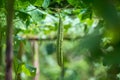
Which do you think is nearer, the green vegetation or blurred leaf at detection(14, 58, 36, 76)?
the green vegetation

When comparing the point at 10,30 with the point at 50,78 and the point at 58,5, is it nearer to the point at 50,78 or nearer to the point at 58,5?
the point at 58,5

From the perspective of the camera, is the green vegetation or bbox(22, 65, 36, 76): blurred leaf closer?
the green vegetation

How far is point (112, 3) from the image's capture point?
506 millimetres

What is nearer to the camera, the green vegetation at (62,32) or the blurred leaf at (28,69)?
the green vegetation at (62,32)

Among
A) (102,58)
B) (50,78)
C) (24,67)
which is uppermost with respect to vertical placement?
(102,58)

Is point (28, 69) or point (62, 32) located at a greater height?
point (62, 32)

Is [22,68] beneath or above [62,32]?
beneath

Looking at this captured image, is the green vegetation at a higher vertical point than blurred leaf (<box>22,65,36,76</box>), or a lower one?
higher

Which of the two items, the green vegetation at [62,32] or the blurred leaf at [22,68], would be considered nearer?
the green vegetation at [62,32]

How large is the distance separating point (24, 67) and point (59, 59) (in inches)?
9.9

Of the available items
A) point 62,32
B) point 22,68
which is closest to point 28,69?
point 22,68

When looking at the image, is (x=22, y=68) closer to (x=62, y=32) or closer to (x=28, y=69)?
(x=28, y=69)

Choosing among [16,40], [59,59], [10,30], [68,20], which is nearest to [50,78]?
[68,20]

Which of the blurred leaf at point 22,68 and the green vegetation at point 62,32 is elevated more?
the green vegetation at point 62,32
